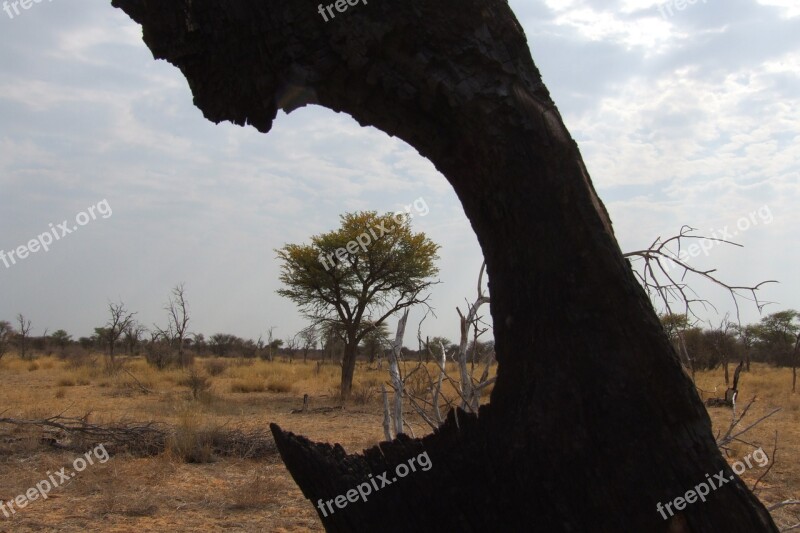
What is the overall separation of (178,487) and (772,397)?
650 inches

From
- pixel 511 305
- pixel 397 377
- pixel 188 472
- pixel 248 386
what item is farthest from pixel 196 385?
pixel 511 305

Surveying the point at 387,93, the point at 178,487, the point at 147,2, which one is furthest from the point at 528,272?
the point at 178,487

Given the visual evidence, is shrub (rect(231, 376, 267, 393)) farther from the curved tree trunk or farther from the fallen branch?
the curved tree trunk

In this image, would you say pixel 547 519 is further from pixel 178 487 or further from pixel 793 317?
pixel 793 317

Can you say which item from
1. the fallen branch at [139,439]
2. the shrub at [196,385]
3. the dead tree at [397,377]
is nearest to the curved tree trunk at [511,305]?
the dead tree at [397,377]

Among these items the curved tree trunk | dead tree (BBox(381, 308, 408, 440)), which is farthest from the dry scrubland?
the curved tree trunk

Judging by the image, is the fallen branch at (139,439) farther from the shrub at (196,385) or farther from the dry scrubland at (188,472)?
the shrub at (196,385)

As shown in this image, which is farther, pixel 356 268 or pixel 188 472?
pixel 356 268

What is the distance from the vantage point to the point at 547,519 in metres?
1.53

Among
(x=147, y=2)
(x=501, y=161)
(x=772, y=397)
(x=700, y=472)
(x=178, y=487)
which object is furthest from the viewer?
(x=772, y=397)

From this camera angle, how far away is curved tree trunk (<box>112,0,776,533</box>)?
1497mm

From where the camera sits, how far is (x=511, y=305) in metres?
1.66

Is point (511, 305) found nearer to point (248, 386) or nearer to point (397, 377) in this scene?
point (397, 377)

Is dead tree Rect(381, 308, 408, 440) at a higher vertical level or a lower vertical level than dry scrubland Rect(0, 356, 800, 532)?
higher
